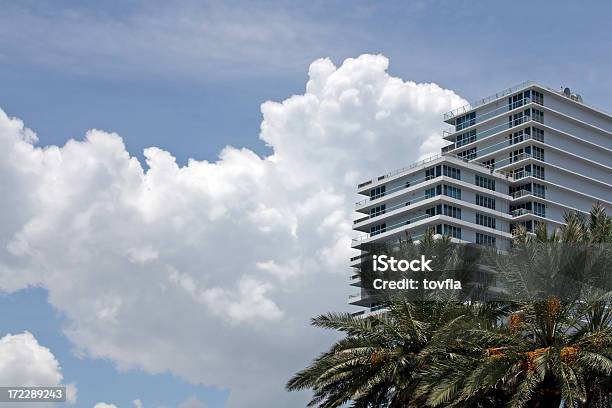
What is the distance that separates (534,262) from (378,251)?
9.62 meters

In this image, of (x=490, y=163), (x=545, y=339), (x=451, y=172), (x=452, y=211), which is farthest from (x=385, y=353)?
(x=490, y=163)

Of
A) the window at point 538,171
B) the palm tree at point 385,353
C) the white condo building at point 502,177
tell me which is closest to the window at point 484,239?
the white condo building at point 502,177

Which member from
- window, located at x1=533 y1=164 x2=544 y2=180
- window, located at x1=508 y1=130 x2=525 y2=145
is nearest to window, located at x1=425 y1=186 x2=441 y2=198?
window, located at x1=533 y1=164 x2=544 y2=180

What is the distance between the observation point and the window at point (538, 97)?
5920 inches

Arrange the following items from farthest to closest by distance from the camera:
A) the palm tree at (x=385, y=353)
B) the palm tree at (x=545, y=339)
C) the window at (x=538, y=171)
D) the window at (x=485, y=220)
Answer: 1. the window at (x=538, y=171)
2. the window at (x=485, y=220)
3. the palm tree at (x=385, y=353)
4. the palm tree at (x=545, y=339)

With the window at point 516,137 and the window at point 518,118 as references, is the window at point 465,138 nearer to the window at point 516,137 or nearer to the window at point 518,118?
the window at point 516,137

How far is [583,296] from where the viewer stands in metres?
44.0

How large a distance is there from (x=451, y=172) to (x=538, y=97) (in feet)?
68.4

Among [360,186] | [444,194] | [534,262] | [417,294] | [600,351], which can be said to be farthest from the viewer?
[360,186]

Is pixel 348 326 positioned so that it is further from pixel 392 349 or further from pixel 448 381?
pixel 448 381

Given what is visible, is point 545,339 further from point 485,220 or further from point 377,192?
point 377,192

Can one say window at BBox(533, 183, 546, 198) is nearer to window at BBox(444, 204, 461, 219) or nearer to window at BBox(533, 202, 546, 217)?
window at BBox(533, 202, 546, 217)

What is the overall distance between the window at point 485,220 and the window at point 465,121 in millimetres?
20826

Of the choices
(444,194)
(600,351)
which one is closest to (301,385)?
(600,351)
